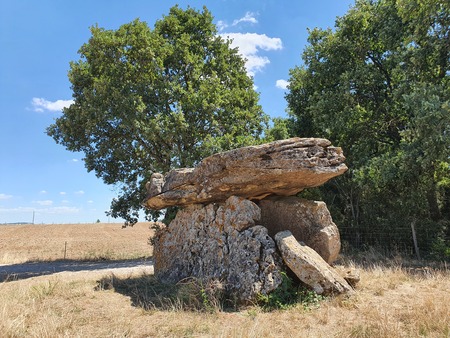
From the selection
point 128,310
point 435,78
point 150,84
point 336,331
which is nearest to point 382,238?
point 435,78

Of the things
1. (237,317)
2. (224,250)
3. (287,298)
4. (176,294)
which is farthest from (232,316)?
(224,250)

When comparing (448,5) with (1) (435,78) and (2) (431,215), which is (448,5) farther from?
(2) (431,215)

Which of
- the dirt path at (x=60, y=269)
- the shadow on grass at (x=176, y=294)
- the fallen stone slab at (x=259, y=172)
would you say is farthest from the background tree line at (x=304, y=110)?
the shadow on grass at (x=176, y=294)

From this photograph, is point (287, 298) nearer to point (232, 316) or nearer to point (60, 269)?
point (232, 316)

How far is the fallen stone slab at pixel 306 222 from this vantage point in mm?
9500

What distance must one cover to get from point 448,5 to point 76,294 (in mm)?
17463

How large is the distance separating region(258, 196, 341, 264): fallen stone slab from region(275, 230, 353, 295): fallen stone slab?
1289 mm

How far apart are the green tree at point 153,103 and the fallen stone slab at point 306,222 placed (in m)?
6.96

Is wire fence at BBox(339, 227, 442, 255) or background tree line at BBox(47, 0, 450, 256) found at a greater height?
background tree line at BBox(47, 0, 450, 256)

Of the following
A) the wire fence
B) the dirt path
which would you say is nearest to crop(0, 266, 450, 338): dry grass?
the dirt path

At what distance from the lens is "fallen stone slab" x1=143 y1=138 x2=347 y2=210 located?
902 centimetres

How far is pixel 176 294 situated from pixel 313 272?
3.53m

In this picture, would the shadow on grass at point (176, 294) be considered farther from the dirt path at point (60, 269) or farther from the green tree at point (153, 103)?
the green tree at point (153, 103)

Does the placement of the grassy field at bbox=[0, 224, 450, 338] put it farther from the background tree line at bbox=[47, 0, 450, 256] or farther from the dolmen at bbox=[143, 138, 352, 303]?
the background tree line at bbox=[47, 0, 450, 256]
